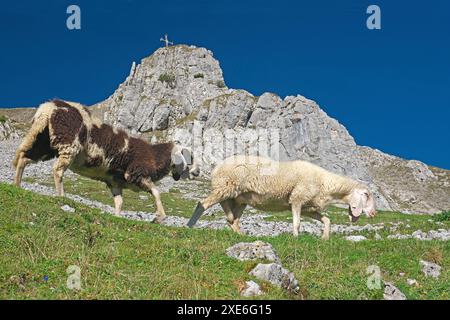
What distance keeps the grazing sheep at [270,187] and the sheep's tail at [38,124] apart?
618cm

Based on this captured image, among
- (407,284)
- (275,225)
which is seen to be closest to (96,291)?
(407,284)

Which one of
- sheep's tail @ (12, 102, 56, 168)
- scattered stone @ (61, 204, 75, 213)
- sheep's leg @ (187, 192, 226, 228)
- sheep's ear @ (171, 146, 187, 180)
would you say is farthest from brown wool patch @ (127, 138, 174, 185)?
scattered stone @ (61, 204, 75, 213)

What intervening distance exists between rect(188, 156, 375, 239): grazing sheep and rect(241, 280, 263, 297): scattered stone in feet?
31.3

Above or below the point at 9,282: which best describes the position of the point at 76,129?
above

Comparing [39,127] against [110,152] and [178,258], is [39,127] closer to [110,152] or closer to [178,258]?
[110,152]

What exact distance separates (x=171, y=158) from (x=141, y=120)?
11335 centimetres

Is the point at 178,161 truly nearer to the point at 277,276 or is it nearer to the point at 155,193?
the point at 155,193

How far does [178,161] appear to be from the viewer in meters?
23.8

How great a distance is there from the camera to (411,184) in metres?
133

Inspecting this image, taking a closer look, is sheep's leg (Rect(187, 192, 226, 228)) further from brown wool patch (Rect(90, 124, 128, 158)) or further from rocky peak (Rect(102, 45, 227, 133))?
rocky peak (Rect(102, 45, 227, 133))

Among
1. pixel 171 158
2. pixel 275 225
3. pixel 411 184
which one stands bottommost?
pixel 411 184

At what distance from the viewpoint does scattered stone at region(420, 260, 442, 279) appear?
568 inches
